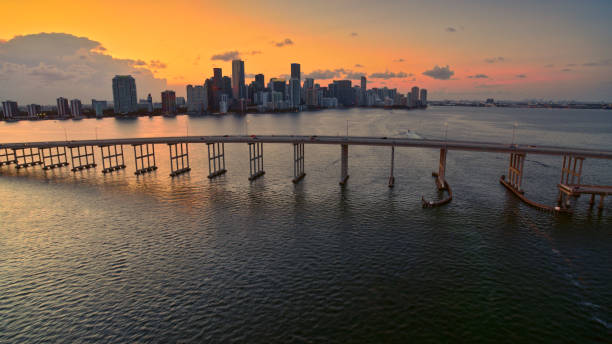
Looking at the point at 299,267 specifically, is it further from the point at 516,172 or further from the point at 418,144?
the point at 516,172

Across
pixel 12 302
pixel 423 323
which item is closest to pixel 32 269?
pixel 12 302

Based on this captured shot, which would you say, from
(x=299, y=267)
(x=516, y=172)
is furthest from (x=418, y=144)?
(x=299, y=267)

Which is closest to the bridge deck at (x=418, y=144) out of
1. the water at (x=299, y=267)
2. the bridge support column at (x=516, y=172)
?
the bridge support column at (x=516, y=172)

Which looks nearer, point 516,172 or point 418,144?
point 418,144

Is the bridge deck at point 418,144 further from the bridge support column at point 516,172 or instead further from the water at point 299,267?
the water at point 299,267

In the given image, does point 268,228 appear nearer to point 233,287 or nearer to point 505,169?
point 233,287

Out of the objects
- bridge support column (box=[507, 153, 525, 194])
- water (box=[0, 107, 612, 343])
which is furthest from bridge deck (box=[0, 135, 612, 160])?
water (box=[0, 107, 612, 343])

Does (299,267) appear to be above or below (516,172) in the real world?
below
